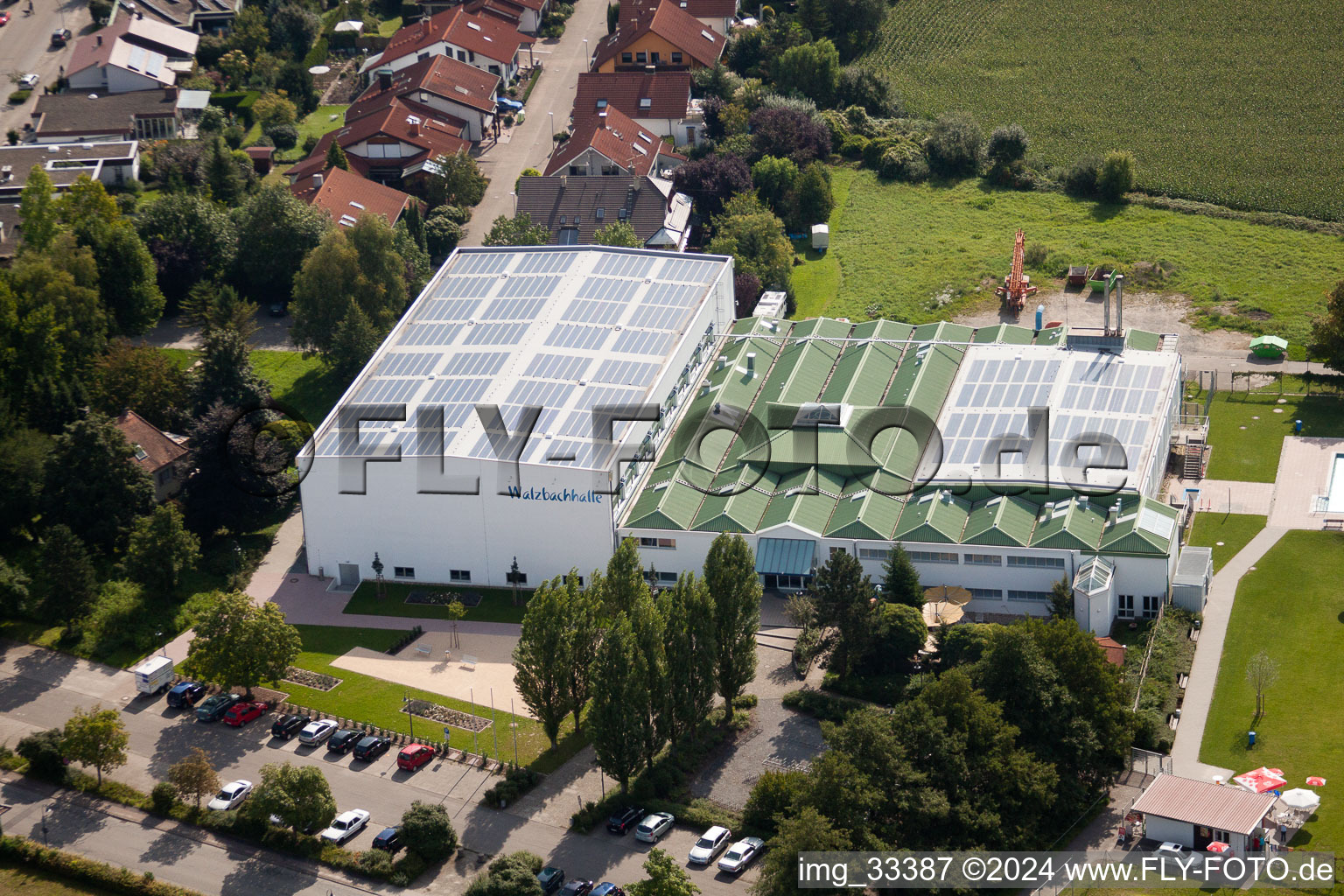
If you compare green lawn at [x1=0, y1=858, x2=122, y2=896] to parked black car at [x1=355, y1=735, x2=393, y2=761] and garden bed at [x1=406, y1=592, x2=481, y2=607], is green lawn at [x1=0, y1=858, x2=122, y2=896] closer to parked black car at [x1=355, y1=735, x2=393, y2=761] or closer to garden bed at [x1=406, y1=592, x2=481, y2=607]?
parked black car at [x1=355, y1=735, x2=393, y2=761]

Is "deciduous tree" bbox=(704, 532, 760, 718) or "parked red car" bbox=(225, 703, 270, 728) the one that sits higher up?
"deciduous tree" bbox=(704, 532, 760, 718)

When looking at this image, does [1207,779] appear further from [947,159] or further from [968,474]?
[947,159]

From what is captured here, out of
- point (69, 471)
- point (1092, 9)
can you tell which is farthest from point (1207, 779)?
point (1092, 9)

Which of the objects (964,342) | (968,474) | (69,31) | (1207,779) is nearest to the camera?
(1207,779)

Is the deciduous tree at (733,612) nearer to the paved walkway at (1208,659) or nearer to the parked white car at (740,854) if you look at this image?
the parked white car at (740,854)

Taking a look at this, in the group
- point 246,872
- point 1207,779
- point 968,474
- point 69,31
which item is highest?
point 69,31

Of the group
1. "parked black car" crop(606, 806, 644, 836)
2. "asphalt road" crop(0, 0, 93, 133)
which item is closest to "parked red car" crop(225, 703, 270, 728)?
"parked black car" crop(606, 806, 644, 836)

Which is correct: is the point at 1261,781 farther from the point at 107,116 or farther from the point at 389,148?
the point at 107,116
